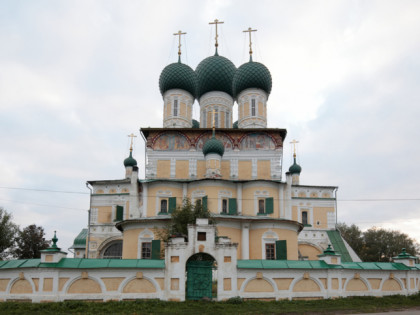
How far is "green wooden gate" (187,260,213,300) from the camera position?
15.3 meters

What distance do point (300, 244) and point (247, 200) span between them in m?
10.1

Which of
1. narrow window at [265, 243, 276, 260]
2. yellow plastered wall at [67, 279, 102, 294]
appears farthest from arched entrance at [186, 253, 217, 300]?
narrow window at [265, 243, 276, 260]

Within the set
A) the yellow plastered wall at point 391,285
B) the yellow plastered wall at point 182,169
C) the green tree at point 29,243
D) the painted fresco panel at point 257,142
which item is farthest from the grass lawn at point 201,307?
the green tree at point 29,243

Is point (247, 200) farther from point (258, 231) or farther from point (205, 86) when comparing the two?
point (205, 86)

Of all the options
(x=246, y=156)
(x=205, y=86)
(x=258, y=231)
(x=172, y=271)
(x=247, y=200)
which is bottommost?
(x=172, y=271)

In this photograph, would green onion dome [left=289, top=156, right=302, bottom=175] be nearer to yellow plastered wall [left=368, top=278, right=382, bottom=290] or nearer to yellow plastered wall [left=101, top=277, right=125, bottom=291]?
yellow plastered wall [left=368, top=278, right=382, bottom=290]

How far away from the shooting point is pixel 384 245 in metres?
45.3

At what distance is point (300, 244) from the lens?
3525 centimetres

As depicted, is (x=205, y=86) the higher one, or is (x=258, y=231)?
(x=205, y=86)

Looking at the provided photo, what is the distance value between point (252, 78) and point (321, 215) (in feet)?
42.3

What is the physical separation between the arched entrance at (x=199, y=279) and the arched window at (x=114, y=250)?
19.8 meters

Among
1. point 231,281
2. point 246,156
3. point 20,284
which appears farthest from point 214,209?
point 20,284

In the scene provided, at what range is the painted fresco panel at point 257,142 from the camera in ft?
97.8

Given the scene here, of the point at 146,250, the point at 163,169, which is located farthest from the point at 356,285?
the point at 163,169
